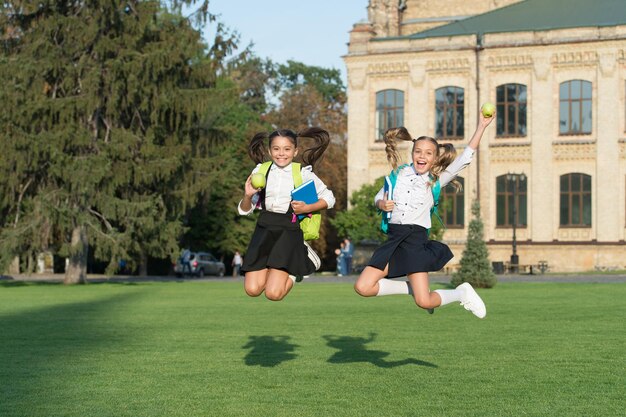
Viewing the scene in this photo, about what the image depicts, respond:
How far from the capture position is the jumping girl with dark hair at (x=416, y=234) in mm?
12359

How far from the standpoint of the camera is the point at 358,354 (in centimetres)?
1517

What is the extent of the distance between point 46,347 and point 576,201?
50.6 metres

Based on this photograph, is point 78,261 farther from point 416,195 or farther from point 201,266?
point 416,195

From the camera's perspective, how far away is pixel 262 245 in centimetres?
1243

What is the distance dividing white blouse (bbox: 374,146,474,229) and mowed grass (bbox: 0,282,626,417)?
173 centimetres

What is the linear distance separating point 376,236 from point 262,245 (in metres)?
48.7

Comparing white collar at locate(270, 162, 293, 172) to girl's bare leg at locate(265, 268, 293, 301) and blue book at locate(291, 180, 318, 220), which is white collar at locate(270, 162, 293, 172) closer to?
blue book at locate(291, 180, 318, 220)

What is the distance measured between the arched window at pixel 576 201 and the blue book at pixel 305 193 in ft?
173

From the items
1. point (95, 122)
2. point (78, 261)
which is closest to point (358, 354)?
point (95, 122)

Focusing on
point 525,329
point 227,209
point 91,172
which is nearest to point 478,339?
point 525,329

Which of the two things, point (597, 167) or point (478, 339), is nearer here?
→ point (478, 339)

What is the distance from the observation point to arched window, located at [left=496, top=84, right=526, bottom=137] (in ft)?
214

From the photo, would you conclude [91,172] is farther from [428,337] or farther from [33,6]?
[428,337]

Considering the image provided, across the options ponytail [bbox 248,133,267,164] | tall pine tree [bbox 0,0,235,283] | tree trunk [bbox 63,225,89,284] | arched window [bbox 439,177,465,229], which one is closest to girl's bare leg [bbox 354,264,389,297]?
ponytail [bbox 248,133,267,164]
